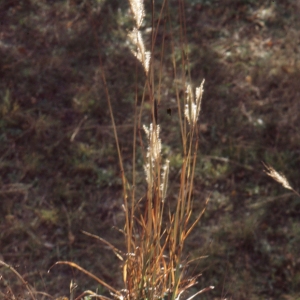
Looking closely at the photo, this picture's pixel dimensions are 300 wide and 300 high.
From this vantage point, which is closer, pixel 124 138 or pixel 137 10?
pixel 137 10

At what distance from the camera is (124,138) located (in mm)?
3828

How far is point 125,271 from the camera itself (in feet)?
5.44

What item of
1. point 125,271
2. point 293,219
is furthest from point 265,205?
point 125,271

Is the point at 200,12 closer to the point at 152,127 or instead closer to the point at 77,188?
the point at 77,188

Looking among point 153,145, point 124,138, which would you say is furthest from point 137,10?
point 124,138

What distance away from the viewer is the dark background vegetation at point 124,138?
3189 mm

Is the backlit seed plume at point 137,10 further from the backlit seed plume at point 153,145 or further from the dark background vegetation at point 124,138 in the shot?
the dark background vegetation at point 124,138

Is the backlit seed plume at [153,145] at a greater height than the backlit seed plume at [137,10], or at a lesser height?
lesser

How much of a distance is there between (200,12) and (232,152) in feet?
5.12

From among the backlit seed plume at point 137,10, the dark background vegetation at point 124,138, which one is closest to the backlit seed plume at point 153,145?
the backlit seed plume at point 137,10

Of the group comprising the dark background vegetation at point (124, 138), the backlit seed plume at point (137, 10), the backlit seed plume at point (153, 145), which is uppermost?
the backlit seed plume at point (137, 10)

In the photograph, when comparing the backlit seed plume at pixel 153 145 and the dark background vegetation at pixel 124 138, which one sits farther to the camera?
the dark background vegetation at pixel 124 138

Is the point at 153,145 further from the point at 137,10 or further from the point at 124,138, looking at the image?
the point at 124,138

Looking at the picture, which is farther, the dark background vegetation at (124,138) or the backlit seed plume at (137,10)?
the dark background vegetation at (124,138)
